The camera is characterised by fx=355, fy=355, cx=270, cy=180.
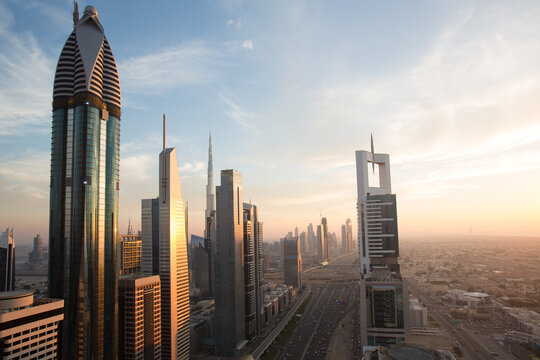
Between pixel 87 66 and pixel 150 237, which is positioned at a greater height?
pixel 87 66

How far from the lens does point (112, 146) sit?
63.4m

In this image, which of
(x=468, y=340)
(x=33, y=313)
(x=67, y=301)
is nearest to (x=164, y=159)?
(x=67, y=301)

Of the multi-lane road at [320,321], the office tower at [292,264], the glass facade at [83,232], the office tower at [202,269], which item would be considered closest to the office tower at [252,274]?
the multi-lane road at [320,321]

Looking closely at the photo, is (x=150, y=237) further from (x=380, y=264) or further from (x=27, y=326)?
(x=380, y=264)

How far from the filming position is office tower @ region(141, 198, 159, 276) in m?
83.1

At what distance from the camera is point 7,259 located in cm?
10100

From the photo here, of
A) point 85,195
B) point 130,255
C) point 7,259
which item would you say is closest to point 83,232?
point 85,195

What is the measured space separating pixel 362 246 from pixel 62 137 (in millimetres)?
66939

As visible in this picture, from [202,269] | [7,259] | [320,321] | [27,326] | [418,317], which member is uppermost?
[7,259]

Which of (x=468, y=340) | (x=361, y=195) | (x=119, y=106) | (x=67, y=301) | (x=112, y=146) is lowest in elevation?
(x=468, y=340)

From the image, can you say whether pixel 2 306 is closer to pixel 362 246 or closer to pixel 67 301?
pixel 67 301

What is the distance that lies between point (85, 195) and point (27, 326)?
20.8 metres

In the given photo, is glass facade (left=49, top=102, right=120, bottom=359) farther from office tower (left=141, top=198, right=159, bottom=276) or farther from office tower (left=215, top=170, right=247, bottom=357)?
office tower (left=215, top=170, right=247, bottom=357)

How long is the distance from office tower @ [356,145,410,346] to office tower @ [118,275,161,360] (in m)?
42.4
